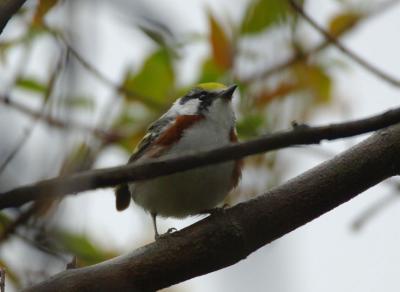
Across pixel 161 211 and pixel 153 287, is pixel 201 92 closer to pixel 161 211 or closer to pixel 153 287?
pixel 161 211

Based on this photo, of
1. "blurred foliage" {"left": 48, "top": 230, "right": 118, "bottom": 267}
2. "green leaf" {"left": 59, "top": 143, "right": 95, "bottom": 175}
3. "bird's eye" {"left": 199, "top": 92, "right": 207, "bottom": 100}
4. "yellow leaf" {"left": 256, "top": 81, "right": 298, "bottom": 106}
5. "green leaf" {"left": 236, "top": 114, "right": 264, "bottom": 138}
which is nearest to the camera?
"green leaf" {"left": 59, "top": 143, "right": 95, "bottom": 175}

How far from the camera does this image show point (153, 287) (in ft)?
11.7

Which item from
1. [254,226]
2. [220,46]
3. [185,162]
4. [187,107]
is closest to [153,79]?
[187,107]

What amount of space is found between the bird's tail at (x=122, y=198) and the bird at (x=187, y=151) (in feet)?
0.39

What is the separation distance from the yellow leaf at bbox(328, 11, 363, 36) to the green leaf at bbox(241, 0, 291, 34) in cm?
67

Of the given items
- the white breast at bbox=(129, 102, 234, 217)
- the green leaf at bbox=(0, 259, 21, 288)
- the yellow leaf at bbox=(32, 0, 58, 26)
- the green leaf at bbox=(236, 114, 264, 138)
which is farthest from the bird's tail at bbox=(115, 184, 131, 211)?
the yellow leaf at bbox=(32, 0, 58, 26)

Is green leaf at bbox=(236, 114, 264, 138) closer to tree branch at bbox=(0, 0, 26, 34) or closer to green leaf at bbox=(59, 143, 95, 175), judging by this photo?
green leaf at bbox=(59, 143, 95, 175)

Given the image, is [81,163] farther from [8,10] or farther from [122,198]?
[122,198]

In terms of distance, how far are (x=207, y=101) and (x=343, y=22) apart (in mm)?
1168

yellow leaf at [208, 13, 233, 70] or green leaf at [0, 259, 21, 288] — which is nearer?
green leaf at [0, 259, 21, 288]

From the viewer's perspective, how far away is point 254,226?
3.64m

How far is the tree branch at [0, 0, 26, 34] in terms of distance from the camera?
7.97ft

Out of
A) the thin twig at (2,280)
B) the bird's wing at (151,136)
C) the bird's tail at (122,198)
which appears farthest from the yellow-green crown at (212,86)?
the thin twig at (2,280)

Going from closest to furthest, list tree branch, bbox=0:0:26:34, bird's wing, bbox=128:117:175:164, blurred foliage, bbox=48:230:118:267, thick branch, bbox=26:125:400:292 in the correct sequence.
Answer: tree branch, bbox=0:0:26:34 < thick branch, bbox=26:125:400:292 < blurred foliage, bbox=48:230:118:267 < bird's wing, bbox=128:117:175:164
